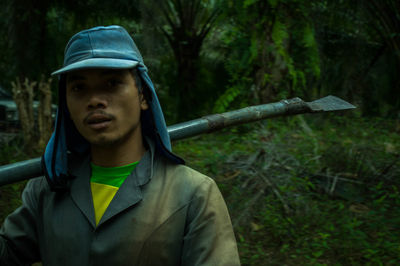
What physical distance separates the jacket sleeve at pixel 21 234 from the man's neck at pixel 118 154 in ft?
1.01

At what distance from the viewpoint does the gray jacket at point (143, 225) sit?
1372 millimetres

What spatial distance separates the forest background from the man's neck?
2.20 metres

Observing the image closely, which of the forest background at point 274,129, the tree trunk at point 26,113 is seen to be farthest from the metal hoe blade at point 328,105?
the tree trunk at point 26,113

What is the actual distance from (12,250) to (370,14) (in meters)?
8.72

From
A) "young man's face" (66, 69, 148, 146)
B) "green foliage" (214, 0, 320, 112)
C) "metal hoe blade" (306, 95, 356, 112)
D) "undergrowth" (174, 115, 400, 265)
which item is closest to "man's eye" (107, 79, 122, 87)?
"young man's face" (66, 69, 148, 146)

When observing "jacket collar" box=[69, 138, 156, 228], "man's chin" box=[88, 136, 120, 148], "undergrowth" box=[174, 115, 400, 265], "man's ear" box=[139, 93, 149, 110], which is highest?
"man's ear" box=[139, 93, 149, 110]

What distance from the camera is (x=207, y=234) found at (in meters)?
1.39

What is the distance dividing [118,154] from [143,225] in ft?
1.03

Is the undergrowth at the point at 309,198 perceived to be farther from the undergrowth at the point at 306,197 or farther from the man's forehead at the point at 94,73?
the man's forehead at the point at 94,73

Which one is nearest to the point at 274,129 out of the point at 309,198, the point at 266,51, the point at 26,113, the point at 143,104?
the point at 266,51

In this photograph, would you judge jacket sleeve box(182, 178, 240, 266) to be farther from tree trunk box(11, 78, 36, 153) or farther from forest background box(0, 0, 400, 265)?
tree trunk box(11, 78, 36, 153)

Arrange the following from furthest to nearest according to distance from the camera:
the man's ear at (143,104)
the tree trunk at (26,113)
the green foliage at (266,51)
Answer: the tree trunk at (26,113) < the green foliage at (266,51) < the man's ear at (143,104)

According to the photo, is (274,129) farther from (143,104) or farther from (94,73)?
(94,73)

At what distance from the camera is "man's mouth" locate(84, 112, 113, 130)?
1442 millimetres
